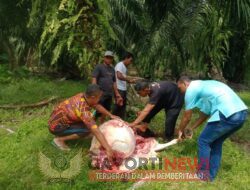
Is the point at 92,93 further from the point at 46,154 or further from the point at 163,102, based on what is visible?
the point at 163,102

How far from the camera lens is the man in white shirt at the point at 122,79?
8.10m

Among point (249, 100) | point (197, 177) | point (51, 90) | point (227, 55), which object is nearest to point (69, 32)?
point (197, 177)

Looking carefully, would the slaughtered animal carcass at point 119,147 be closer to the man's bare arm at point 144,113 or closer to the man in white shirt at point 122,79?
the man's bare arm at point 144,113

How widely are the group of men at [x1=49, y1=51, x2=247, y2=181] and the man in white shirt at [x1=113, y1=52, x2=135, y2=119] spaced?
0.18 metres

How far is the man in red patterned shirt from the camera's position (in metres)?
5.90

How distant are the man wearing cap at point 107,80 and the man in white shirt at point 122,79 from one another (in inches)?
7.2

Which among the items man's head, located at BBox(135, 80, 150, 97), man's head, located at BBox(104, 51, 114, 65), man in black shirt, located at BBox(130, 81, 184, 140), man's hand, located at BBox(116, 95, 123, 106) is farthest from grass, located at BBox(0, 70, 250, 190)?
man's head, located at BBox(104, 51, 114, 65)

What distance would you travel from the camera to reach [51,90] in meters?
12.4

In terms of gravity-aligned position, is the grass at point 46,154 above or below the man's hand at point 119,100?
below

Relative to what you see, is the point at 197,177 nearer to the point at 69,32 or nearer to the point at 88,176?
the point at 88,176

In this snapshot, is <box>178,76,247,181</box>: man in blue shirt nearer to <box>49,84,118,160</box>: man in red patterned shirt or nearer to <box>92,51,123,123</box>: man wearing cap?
<box>49,84,118,160</box>: man in red patterned shirt

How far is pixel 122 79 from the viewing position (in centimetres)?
809
